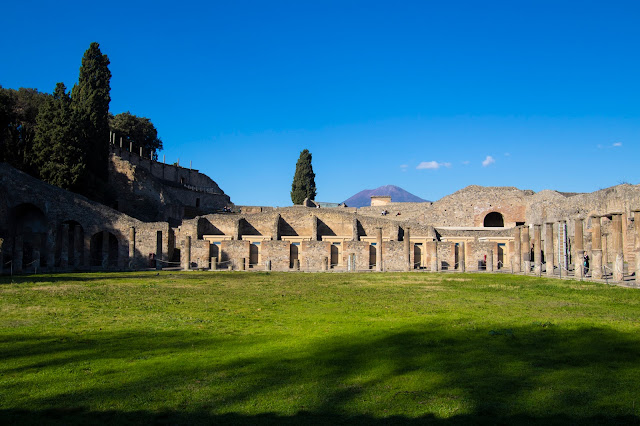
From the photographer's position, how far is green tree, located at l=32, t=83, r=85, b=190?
135ft

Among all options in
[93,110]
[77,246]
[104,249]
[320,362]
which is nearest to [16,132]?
[93,110]

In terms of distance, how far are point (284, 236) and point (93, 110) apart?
63.5 feet

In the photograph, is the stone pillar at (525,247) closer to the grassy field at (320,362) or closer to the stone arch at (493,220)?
the grassy field at (320,362)

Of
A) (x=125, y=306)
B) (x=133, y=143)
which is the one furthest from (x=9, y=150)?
(x=125, y=306)

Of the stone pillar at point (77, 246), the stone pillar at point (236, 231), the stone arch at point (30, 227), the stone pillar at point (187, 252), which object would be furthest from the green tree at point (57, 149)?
the stone pillar at point (236, 231)

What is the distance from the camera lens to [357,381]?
7.24 m

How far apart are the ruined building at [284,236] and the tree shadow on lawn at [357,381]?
18231 mm

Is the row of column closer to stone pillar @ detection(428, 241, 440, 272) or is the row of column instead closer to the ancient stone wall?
stone pillar @ detection(428, 241, 440, 272)

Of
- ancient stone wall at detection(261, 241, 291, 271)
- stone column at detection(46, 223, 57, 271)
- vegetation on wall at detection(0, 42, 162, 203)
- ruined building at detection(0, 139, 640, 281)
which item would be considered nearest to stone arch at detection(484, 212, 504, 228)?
ruined building at detection(0, 139, 640, 281)

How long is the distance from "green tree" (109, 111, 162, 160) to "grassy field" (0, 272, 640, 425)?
2086 inches

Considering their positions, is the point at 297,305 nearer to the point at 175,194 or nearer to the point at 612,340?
the point at 612,340

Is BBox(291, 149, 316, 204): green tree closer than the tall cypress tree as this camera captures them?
No

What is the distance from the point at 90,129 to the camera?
147 feet

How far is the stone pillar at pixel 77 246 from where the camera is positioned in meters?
37.3
